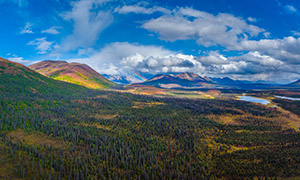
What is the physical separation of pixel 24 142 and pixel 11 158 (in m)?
27.9

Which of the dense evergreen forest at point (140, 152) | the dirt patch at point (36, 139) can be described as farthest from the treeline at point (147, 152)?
the dirt patch at point (36, 139)

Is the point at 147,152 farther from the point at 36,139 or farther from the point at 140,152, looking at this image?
the point at 36,139

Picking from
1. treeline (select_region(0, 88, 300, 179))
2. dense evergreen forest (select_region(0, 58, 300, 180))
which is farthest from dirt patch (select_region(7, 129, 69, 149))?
treeline (select_region(0, 88, 300, 179))

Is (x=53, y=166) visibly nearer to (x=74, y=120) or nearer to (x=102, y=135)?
(x=102, y=135)

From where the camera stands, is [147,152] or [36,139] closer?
[147,152]

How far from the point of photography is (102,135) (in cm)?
14962

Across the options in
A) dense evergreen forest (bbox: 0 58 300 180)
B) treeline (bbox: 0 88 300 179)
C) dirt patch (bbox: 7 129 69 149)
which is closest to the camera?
dense evergreen forest (bbox: 0 58 300 180)

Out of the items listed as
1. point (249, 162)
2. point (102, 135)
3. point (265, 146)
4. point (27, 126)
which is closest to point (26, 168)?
point (102, 135)

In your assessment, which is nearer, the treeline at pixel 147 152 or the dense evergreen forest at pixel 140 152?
the dense evergreen forest at pixel 140 152

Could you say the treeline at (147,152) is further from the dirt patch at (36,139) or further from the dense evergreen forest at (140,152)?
the dirt patch at (36,139)

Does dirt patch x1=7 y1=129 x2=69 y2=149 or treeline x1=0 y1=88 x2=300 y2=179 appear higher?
dirt patch x1=7 y1=129 x2=69 y2=149

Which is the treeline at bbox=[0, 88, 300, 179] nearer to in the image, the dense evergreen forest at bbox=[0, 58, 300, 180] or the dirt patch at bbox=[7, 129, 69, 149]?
the dense evergreen forest at bbox=[0, 58, 300, 180]

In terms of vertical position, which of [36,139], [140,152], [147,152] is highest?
[36,139]

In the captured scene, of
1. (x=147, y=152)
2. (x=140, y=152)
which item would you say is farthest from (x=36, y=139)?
(x=147, y=152)
